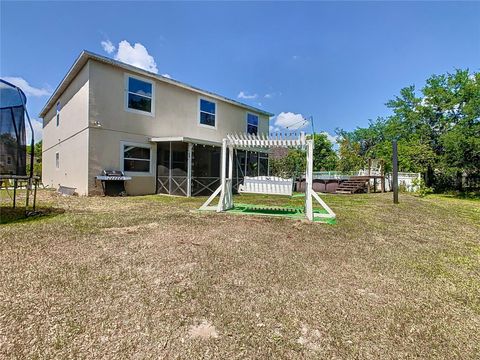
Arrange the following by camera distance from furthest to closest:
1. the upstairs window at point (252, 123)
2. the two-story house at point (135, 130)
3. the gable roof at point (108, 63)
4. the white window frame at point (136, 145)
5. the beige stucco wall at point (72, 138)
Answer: the upstairs window at point (252, 123)
the white window frame at point (136, 145)
the beige stucco wall at point (72, 138)
the two-story house at point (135, 130)
the gable roof at point (108, 63)

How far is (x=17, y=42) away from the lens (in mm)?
10625

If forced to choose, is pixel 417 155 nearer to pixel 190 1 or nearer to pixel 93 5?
pixel 190 1

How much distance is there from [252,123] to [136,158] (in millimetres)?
8485

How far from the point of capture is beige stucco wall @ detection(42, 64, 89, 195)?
10180mm

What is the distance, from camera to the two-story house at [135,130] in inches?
394

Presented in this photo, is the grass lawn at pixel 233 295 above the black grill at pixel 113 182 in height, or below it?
below

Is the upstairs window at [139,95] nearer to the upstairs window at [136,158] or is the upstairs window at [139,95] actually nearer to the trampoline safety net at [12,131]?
the upstairs window at [136,158]

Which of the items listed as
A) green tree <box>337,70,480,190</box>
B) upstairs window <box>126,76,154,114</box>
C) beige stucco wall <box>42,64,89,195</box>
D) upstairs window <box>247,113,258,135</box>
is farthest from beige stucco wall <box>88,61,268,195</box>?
green tree <box>337,70,480,190</box>

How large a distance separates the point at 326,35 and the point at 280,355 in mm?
14634

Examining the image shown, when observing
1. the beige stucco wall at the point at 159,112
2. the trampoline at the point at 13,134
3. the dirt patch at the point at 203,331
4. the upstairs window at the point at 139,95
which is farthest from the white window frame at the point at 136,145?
the dirt patch at the point at 203,331

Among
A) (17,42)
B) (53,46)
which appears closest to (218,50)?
(53,46)

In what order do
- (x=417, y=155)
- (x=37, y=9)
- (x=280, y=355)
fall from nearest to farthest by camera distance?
(x=280, y=355) < (x=37, y=9) < (x=417, y=155)

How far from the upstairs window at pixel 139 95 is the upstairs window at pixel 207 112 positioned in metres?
2.94

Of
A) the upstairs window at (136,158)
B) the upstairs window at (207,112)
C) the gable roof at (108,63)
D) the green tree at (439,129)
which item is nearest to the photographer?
the gable roof at (108,63)
